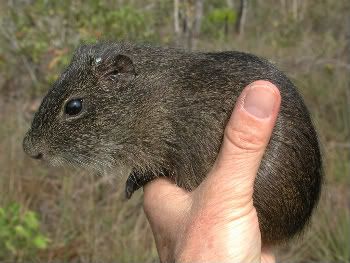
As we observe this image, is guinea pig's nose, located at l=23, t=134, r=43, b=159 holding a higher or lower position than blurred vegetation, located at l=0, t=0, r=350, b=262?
higher

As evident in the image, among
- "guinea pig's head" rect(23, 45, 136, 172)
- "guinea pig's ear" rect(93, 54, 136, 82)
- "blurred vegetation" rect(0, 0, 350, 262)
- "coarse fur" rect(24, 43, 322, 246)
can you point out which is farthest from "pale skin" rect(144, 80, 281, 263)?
"blurred vegetation" rect(0, 0, 350, 262)

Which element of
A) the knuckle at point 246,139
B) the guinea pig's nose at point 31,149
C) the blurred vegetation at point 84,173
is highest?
the knuckle at point 246,139

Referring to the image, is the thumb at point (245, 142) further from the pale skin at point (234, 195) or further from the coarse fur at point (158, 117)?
the coarse fur at point (158, 117)

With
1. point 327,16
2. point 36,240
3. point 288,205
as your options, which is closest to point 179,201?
point 288,205

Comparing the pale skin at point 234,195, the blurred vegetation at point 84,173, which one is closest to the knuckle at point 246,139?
the pale skin at point 234,195

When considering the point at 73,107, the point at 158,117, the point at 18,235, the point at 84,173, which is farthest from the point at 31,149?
the point at 84,173

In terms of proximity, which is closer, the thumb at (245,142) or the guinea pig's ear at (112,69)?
the thumb at (245,142)

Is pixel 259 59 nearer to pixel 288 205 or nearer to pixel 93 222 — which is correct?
pixel 288 205

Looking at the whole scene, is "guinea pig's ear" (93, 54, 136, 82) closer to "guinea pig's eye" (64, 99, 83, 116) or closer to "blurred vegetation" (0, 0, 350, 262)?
"guinea pig's eye" (64, 99, 83, 116)
